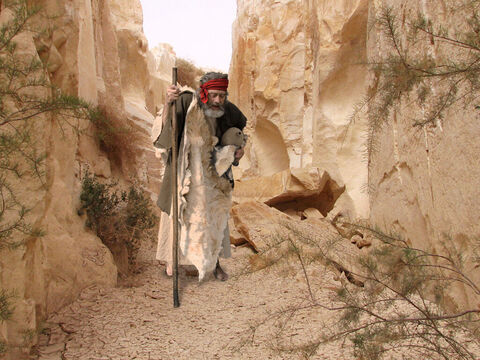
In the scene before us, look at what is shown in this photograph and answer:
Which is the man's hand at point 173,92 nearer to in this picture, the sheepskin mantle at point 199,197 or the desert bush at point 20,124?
the sheepskin mantle at point 199,197

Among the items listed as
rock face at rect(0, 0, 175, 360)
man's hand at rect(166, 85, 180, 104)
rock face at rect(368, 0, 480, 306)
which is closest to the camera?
rock face at rect(0, 0, 175, 360)

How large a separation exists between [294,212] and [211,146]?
11.4 ft

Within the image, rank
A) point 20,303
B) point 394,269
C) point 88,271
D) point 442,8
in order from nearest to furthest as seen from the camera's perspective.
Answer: point 394,269 < point 20,303 < point 442,8 < point 88,271

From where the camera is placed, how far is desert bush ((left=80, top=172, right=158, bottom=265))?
3.49m

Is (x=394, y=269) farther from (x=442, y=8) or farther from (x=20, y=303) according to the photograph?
(x=20, y=303)

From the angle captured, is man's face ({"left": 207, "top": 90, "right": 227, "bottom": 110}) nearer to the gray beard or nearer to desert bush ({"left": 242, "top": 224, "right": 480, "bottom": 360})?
the gray beard

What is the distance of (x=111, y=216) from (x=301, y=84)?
700 centimetres

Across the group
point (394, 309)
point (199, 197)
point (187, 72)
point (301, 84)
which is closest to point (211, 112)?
point (199, 197)

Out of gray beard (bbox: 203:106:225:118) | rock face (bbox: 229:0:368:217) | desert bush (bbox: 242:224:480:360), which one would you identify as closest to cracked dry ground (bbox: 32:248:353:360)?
desert bush (bbox: 242:224:480:360)

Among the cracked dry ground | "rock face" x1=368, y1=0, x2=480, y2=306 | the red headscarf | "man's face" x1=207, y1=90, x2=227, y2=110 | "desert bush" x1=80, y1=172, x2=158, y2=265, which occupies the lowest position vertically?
the cracked dry ground

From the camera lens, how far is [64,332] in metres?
2.38

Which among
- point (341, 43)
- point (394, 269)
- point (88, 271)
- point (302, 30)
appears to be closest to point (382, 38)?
point (394, 269)

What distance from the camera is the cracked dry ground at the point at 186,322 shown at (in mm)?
2203

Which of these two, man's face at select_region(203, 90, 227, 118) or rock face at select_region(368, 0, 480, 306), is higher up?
man's face at select_region(203, 90, 227, 118)
